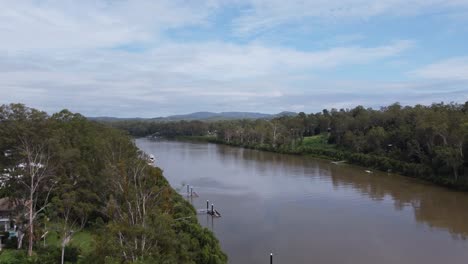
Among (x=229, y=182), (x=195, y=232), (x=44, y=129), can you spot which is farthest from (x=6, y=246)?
(x=229, y=182)

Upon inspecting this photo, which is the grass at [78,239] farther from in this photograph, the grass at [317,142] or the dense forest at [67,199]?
the grass at [317,142]

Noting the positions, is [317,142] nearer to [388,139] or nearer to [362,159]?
[362,159]

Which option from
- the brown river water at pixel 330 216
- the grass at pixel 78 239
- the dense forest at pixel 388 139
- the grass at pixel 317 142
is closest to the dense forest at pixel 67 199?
the grass at pixel 78 239

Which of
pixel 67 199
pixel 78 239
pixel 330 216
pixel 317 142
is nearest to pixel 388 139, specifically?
pixel 317 142

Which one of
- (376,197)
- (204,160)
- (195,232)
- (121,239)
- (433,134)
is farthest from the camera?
(204,160)

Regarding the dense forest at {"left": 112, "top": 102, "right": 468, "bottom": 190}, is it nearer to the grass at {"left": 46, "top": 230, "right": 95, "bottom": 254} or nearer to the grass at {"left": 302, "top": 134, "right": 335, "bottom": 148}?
the grass at {"left": 302, "top": 134, "right": 335, "bottom": 148}

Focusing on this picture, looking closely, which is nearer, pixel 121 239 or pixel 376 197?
pixel 121 239

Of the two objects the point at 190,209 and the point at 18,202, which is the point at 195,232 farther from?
the point at 18,202
